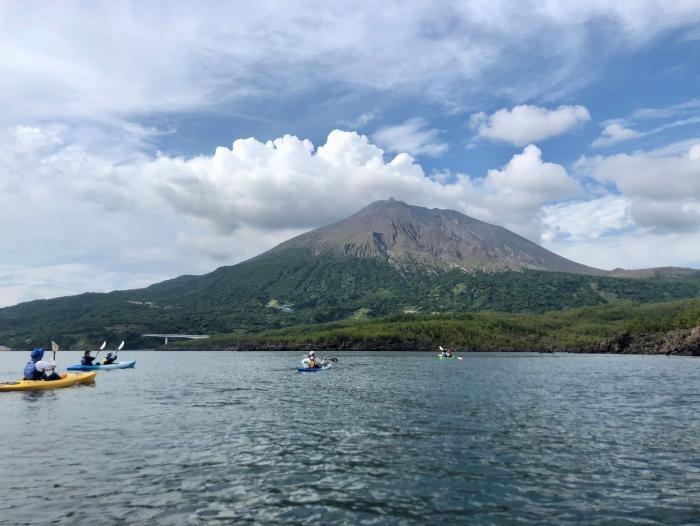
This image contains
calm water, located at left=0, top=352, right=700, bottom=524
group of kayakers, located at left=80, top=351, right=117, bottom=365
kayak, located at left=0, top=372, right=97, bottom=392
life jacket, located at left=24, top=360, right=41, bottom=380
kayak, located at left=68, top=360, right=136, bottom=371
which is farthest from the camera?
group of kayakers, located at left=80, top=351, right=117, bottom=365

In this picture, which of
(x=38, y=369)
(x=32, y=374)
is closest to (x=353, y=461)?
(x=38, y=369)

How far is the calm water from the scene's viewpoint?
787 inches

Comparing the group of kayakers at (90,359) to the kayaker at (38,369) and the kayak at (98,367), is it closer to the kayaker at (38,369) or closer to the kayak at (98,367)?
the kayak at (98,367)

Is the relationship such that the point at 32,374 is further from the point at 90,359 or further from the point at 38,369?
the point at 90,359

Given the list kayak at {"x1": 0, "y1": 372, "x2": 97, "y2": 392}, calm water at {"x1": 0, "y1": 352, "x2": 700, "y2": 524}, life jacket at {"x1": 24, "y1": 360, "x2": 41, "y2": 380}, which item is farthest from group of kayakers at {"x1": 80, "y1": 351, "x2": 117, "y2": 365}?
calm water at {"x1": 0, "y1": 352, "x2": 700, "y2": 524}

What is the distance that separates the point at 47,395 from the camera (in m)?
58.9

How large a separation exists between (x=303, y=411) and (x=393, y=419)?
9179mm

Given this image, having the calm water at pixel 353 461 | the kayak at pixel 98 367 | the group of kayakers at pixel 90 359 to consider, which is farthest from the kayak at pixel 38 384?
the group of kayakers at pixel 90 359

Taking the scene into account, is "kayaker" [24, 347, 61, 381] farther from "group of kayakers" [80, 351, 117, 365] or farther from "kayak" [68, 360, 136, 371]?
"kayak" [68, 360, 136, 371]

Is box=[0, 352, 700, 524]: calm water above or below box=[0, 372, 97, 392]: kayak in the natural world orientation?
below

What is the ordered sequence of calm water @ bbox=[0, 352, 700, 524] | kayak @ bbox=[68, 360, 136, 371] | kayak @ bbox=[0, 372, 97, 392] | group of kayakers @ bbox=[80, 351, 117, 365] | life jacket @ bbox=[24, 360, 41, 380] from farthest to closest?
group of kayakers @ bbox=[80, 351, 117, 365]
kayak @ bbox=[68, 360, 136, 371]
life jacket @ bbox=[24, 360, 41, 380]
kayak @ bbox=[0, 372, 97, 392]
calm water @ bbox=[0, 352, 700, 524]

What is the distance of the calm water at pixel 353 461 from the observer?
65.6 feet

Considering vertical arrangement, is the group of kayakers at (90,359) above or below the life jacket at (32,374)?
below

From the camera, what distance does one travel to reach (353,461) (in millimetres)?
27750
